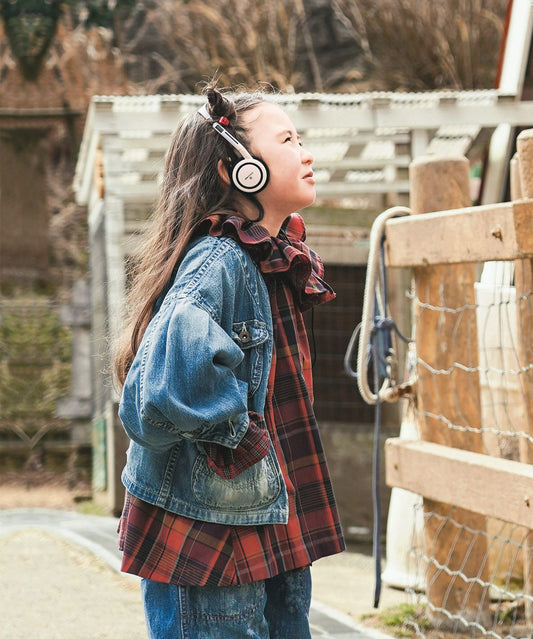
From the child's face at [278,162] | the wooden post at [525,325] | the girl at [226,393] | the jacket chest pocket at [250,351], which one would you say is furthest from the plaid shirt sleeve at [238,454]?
the wooden post at [525,325]

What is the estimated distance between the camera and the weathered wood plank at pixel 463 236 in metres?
3.18

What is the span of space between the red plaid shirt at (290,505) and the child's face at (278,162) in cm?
8

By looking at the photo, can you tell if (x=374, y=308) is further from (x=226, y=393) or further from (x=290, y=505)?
(x=226, y=393)

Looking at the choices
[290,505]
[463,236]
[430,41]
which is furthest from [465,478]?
[430,41]

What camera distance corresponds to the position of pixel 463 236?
11.5ft

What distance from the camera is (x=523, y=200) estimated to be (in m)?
3.17

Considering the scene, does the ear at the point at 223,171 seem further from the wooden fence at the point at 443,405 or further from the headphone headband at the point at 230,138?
the wooden fence at the point at 443,405

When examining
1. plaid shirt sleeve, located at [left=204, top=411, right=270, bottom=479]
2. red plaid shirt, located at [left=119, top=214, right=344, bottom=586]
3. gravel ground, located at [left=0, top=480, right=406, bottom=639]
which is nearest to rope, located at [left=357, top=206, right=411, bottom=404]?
gravel ground, located at [left=0, top=480, right=406, bottom=639]

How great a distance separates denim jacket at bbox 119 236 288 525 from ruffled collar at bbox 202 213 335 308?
0.03 meters

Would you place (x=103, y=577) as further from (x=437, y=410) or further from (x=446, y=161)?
(x=446, y=161)

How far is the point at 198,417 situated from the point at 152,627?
21.2 inches

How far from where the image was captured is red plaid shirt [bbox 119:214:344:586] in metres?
2.13

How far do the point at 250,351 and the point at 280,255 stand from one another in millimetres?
251

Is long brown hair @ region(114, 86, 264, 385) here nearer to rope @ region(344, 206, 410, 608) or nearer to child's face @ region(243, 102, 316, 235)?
child's face @ region(243, 102, 316, 235)
